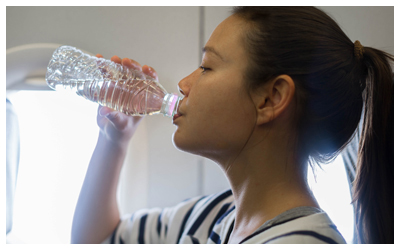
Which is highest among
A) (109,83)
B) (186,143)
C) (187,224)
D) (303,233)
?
(109,83)

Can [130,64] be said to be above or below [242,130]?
above

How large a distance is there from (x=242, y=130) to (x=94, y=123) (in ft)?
2.48

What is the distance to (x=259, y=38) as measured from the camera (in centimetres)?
69

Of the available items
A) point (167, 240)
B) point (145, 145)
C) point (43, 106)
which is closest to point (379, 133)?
point (167, 240)

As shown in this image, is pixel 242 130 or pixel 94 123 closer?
pixel 242 130

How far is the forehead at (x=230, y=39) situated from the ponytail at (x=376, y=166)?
26 cm

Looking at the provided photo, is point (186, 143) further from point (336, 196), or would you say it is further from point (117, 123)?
point (336, 196)

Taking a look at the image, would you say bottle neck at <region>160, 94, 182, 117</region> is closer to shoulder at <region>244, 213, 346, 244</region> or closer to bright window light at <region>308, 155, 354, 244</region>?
shoulder at <region>244, 213, 346, 244</region>

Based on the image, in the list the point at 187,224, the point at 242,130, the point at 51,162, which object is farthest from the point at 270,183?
the point at 51,162

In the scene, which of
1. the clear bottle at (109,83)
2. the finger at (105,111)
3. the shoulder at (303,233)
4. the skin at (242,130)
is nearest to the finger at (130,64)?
the clear bottle at (109,83)

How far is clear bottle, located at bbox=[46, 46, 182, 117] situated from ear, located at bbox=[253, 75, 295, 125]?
9.5 inches

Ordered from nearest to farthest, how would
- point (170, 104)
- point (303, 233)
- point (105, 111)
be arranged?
point (303, 233) < point (170, 104) < point (105, 111)

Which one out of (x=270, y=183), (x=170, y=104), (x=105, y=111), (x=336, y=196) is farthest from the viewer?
(x=336, y=196)

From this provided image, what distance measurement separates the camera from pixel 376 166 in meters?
0.77
